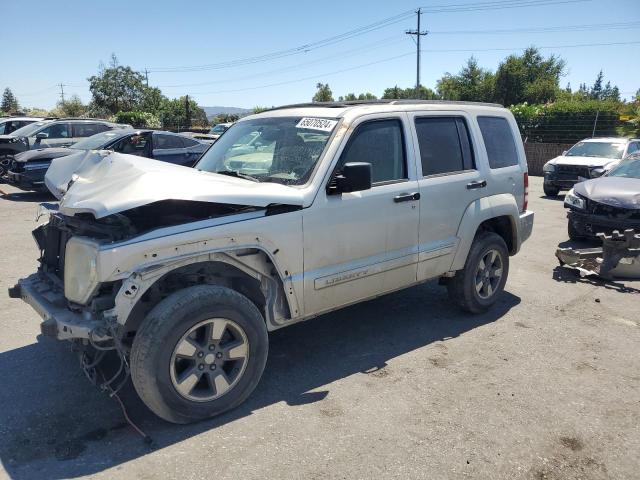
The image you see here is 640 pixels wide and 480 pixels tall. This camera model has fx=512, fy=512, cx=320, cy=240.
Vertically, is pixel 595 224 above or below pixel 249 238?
below

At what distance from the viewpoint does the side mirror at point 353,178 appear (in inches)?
145

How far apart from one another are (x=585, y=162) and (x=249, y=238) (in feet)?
43.8

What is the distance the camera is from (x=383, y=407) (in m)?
3.60

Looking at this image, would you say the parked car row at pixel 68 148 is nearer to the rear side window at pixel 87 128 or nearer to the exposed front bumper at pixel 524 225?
the rear side window at pixel 87 128

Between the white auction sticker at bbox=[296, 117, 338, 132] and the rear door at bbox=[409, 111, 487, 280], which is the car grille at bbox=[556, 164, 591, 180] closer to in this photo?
the rear door at bbox=[409, 111, 487, 280]

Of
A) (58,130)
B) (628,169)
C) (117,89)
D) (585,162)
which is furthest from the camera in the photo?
(117,89)

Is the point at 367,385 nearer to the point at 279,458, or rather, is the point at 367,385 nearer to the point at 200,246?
the point at 279,458

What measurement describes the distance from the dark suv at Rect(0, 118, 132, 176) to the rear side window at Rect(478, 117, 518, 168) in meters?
12.1

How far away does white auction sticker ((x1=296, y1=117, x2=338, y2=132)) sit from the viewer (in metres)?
4.07

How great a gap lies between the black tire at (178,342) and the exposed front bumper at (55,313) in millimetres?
288

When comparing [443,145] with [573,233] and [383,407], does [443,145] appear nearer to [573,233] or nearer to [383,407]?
[383,407]

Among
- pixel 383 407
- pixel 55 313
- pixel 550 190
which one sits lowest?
pixel 383 407

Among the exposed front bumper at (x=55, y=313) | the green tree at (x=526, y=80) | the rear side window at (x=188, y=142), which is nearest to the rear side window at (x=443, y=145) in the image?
the exposed front bumper at (x=55, y=313)

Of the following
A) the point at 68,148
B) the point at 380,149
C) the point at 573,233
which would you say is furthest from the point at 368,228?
the point at 68,148
